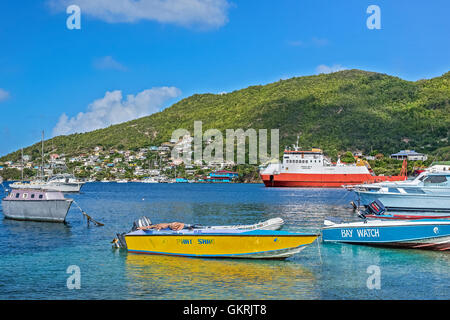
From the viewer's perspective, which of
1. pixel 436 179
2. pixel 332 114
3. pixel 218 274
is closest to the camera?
pixel 218 274

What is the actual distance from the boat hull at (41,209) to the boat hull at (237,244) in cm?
1335

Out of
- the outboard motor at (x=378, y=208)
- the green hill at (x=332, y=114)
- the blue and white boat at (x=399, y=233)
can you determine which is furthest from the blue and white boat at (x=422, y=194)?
the green hill at (x=332, y=114)

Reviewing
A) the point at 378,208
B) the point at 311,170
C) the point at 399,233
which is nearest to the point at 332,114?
the point at 311,170

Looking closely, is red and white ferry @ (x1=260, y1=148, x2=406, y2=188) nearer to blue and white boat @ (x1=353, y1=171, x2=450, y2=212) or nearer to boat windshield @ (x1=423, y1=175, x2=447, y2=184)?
blue and white boat @ (x1=353, y1=171, x2=450, y2=212)

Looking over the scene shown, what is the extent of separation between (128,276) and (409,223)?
1075 cm

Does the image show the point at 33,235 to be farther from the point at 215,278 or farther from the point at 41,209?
the point at 215,278

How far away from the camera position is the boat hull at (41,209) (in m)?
27.2

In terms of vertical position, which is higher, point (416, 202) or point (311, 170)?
point (311, 170)

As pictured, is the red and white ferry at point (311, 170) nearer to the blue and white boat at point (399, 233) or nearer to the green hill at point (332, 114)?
the green hill at point (332, 114)

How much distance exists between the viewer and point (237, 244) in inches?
596

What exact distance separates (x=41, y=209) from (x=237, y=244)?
16893 mm

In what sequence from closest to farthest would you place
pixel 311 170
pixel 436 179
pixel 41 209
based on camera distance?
pixel 436 179 < pixel 41 209 < pixel 311 170

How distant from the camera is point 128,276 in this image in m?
13.5

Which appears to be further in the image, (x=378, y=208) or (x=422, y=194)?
(x=422, y=194)
